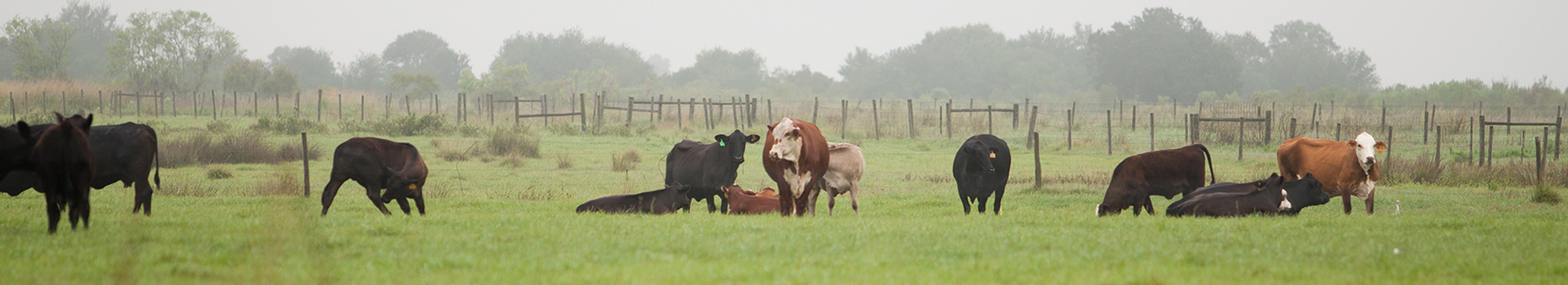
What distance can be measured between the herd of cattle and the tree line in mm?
43960

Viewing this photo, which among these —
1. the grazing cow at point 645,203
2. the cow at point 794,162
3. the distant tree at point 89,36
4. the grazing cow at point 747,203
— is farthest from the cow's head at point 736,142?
the distant tree at point 89,36

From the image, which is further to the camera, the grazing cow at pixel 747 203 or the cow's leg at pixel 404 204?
the grazing cow at pixel 747 203

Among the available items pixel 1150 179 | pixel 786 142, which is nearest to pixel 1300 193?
pixel 1150 179

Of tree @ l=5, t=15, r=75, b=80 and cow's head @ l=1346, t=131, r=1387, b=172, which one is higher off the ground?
tree @ l=5, t=15, r=75, b=80

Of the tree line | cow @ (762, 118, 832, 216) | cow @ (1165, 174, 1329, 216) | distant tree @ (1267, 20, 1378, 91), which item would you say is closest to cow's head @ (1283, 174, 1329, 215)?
cow @ (1165, 174, 1329, 216)

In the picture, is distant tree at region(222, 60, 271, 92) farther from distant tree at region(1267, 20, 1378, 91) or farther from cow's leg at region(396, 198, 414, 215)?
distant tree at region(1267, 20, 1378, 91)

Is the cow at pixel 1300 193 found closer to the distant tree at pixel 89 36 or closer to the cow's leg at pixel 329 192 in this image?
the cow's leg at pixel 329 192

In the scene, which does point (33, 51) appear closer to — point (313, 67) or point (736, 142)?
point (313, 67)

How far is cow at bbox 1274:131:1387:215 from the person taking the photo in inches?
452

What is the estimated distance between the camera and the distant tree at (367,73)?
95.3m

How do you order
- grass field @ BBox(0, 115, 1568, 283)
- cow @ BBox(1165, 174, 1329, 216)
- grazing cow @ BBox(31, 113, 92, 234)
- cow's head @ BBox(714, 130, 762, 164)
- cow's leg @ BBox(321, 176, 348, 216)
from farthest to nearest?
cow's head @ BBox(714, 130, 762, 164) < cow @ BBox(1165, 174, 1329, 216) < cow's leg @ BBox(321, 176, 348, 216) < grazing cow @ BBox(31, 113, 92, 234) < grass field @ BBox(0, 115, 1568, 283)

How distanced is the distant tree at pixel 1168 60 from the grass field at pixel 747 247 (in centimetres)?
6494

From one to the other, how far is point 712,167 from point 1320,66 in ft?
283

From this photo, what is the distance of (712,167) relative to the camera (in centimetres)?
1173
